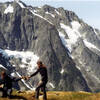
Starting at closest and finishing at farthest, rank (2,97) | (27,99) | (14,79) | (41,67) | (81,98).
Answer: (41,67) < (14,79) < (2,97) < (27,99) < (81,98)

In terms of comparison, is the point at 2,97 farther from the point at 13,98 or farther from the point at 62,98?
the point at 62,98

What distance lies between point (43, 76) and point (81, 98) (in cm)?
1051

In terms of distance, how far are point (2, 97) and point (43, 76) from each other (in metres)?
6.18

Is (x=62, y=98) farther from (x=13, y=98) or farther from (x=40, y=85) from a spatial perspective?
(x=40, y=85)

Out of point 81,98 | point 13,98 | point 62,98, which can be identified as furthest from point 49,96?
point 13,98

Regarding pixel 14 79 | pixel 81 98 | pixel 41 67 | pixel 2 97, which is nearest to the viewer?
pixel 41 67

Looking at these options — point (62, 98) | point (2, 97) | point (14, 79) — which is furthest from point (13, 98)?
point (62, 98)

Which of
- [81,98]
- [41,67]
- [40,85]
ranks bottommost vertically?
[81,98]

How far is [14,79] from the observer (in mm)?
28016

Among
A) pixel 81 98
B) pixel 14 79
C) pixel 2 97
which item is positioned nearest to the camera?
pixel 14 79

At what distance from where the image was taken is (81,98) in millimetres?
35219

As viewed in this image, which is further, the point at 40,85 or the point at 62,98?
the point at 62,98

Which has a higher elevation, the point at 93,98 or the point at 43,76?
the point at 43,76

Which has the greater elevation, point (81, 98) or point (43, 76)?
point (43, 76)
